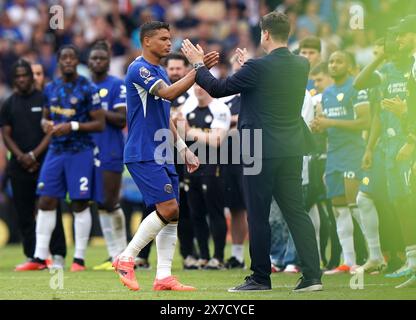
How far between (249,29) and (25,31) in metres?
5.06

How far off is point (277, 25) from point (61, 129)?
423 centimetres

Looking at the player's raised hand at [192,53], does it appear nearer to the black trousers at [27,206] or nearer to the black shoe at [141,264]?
the black shoe at [141,264]

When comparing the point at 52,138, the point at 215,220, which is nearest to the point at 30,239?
the point at 52,138

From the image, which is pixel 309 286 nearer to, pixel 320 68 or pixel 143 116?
pixel 143 116

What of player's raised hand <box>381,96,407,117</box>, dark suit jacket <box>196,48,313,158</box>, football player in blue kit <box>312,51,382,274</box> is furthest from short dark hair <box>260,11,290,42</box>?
football player in blue kit <box>312,51,382,274</box>

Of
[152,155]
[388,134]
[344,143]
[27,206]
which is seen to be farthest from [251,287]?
[27,206]

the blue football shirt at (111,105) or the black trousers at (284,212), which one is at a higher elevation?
the blue football shirt at (111,105)

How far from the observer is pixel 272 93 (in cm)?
985

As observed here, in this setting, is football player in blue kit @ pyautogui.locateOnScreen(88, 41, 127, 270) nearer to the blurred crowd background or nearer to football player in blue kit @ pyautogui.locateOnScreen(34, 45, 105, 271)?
football player in blue kit @ pyautogui.locateOnScreen(34, 45, 105, 271)

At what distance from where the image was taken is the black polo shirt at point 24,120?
14289mm

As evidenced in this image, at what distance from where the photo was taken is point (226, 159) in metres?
13.9

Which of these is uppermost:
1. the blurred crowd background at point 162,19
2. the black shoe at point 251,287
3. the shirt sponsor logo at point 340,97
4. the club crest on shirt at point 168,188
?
the blurred crowd background at point 162,19

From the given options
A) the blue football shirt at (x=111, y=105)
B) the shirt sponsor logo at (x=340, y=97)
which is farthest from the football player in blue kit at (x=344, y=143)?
the blue football shirt at (x=111, y=105)

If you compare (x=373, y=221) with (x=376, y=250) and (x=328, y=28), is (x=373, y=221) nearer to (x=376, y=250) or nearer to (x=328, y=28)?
(x=376, y=250)
